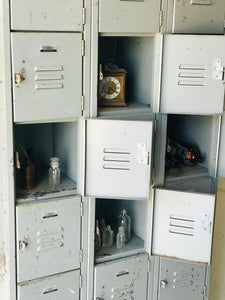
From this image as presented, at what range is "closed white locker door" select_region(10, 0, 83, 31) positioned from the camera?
2.11 meters

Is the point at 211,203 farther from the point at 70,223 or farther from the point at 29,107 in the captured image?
the point at 29,107

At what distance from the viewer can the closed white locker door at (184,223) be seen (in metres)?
2.53

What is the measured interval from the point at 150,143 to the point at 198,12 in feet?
2.64

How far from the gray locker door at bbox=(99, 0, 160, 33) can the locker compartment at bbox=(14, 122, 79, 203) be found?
59cm

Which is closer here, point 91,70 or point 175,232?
point 91,70

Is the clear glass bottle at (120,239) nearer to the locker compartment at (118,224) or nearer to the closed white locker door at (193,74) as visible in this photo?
the locker compartment at (118,224)

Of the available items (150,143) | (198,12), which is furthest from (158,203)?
(198,12)

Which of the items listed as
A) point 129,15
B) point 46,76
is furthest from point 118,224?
point 129,15

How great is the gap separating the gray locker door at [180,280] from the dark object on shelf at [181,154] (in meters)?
0.65

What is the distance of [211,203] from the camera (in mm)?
2508

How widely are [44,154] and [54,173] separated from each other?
32cm

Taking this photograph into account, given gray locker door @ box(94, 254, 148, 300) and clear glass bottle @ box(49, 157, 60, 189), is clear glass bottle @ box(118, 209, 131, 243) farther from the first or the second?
clear glass bottle @ box(49, 157, 60, 189)

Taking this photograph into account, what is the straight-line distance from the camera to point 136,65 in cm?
272

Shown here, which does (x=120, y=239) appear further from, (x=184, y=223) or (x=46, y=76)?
(x=46, y=76)
